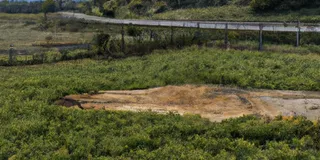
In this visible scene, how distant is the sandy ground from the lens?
11039mm

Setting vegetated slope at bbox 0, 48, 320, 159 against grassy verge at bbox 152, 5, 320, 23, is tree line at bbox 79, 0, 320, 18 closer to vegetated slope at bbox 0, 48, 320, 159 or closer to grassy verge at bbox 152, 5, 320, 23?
grassy verge at bbox 152, 5, 320, 23

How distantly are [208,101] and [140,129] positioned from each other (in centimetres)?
361

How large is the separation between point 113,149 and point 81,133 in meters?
1.37

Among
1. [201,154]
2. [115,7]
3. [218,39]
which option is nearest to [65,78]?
[201,154]

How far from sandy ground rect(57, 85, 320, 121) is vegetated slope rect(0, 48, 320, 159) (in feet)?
2.45

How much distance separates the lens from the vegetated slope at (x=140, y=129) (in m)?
8.30

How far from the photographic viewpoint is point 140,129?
31.4ft

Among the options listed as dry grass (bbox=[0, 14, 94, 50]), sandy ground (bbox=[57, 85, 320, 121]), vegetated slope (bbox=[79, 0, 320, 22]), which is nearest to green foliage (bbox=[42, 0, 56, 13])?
dry grass (bbox=[0, 14, 94, 50])

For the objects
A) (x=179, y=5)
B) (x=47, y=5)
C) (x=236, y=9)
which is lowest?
(x=236, y=9)

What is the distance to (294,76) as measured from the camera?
46.6ft

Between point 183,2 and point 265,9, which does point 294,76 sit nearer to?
point 265,9

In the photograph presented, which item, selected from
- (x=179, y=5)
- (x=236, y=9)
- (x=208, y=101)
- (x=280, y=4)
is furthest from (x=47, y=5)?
(x=208, y=101)

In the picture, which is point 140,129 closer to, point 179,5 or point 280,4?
point 280,4

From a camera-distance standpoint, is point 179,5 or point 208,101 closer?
point 208,101
